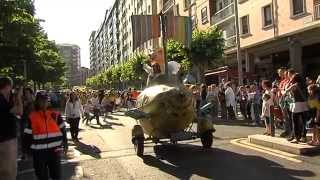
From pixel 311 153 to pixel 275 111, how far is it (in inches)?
192

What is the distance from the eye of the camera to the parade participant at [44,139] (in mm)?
7953

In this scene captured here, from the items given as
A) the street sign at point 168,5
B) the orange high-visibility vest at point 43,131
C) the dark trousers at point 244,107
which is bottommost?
the orange high-visibility vest at point 43,131

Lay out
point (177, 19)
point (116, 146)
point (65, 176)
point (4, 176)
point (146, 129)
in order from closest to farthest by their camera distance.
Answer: point (4, 176) → point (65, 176) → point (146, 129) → point (116, 146) → point (177, 19)

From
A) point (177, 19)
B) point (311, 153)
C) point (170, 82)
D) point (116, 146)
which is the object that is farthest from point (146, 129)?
point (177, 19)

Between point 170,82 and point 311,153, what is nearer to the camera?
point 311,153

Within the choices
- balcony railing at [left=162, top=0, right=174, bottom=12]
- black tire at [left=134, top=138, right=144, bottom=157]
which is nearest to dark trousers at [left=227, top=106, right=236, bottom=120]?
black tire at [left=134, top=138, right=144, bottom=157]

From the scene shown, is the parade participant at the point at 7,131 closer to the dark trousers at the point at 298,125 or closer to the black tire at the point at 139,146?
the black tire at the point at 139,146

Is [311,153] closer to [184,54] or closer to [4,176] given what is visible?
[4,176]

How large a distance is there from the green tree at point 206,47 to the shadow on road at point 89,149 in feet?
56.4

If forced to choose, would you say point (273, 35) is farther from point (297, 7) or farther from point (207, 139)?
point (207, 139)

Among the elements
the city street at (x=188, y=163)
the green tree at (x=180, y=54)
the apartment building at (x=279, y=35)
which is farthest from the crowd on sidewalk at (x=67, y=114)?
the green tree at (x=180, y=54)

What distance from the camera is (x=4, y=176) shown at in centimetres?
745

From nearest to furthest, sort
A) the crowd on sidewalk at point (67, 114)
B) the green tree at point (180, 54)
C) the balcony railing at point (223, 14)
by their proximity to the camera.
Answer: the crowd on sidewalk at point (67, 114) → the green tree at point (180, 54) → the balcony railing at point (223, 14)

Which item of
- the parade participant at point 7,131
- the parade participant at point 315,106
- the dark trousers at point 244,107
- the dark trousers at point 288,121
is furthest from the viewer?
the dark trousers at point 244,107
